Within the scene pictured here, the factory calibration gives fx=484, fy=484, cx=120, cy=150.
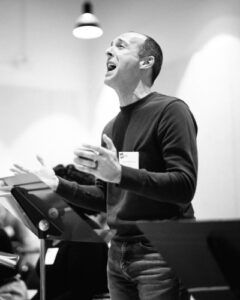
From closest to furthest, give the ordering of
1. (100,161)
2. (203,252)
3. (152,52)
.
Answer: (203,252), (100,161), (152,52)

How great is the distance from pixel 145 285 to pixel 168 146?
437mm

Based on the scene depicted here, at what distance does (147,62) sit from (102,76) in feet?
9.55

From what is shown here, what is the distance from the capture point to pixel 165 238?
Result: 1.05 m

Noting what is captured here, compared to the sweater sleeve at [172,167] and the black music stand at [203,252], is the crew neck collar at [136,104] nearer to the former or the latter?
the sweater sleeve at [172,167]

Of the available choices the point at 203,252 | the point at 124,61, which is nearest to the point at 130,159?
the point at 124,61

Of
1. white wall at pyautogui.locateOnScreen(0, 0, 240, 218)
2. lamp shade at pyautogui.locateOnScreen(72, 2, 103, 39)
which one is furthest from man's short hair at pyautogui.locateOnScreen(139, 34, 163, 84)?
lamp shade at pyautogui.locateOnScreen(72, 2, 103, 39)

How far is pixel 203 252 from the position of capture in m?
1.04

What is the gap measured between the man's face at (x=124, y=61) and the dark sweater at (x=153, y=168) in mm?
109

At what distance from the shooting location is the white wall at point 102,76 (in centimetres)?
342

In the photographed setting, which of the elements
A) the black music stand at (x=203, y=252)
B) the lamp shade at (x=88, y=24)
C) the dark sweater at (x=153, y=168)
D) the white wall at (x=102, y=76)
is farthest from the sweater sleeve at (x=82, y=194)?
the lamp shade at (x=88, y=24)

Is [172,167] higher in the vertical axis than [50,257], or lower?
higher

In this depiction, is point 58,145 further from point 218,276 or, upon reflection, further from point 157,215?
point 218,276

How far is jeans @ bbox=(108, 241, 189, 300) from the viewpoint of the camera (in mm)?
1479

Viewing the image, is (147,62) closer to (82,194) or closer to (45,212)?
(82,194)
